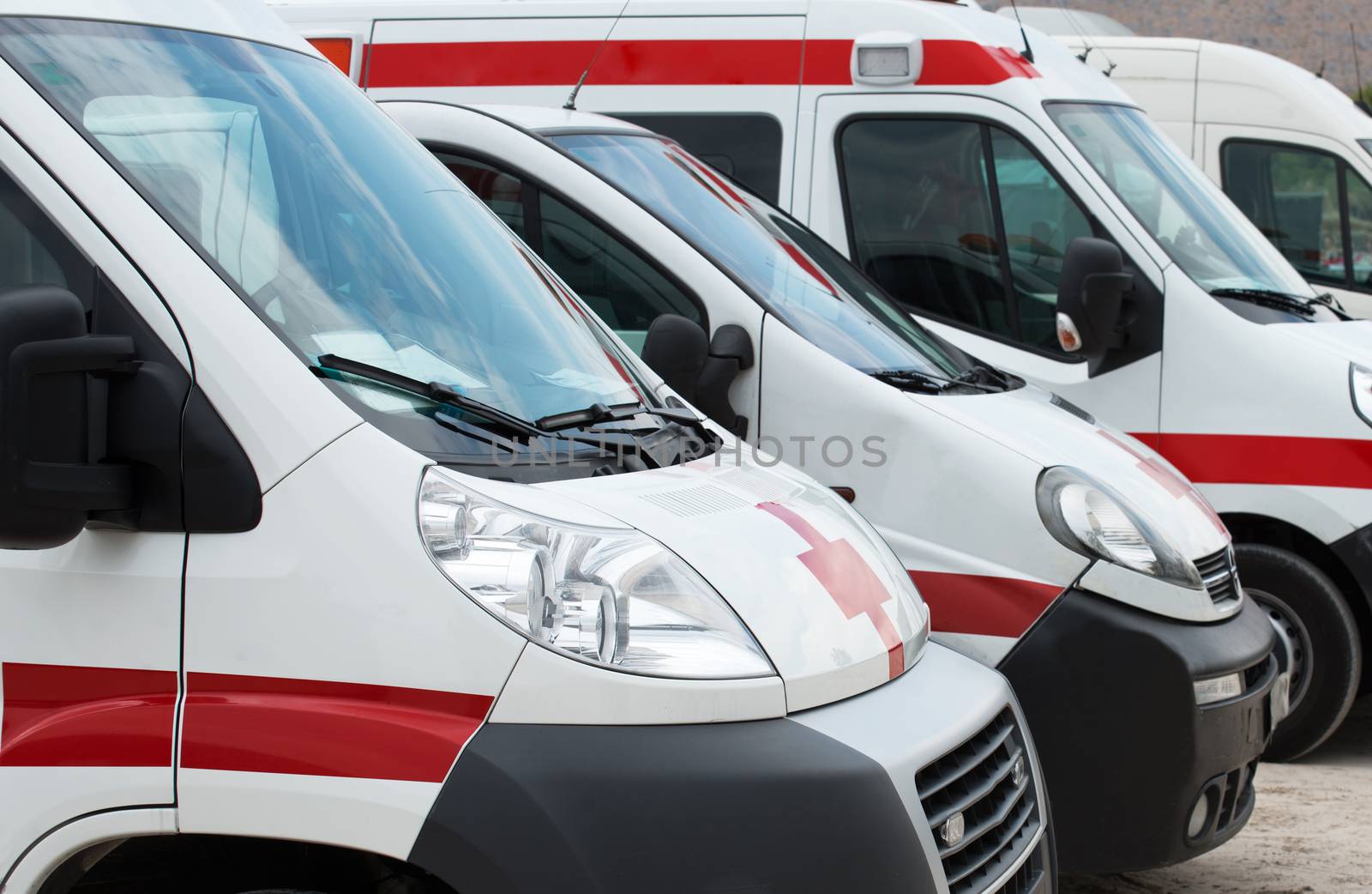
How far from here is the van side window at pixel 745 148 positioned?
6.23 m

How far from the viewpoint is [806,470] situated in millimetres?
3990

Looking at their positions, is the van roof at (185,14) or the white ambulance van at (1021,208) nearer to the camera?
the van roof at (185,14)

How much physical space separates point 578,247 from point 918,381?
1.00 metres

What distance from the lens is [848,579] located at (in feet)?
8.58

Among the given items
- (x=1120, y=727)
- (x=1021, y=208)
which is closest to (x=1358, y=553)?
(x=1021, y=208)

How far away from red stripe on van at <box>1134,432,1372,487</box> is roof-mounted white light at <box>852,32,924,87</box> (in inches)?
63.8

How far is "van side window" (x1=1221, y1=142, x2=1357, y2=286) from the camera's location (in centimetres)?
858

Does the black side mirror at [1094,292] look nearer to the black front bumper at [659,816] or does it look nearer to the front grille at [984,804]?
the front grille at [984,804]

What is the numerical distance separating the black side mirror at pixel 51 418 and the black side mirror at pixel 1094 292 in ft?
12.6

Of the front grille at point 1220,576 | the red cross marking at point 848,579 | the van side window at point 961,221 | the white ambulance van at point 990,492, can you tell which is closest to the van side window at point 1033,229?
the van side window at point 961,221

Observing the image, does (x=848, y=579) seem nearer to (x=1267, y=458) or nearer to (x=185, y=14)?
(x=185, y=14)

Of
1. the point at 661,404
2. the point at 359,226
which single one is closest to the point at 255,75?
the point at 359,226

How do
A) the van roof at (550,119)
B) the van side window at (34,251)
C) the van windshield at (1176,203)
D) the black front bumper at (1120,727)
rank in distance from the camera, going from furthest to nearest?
the van windshield at (1176,203) < the van roof at (550,119) < the black front bumper at (1120,727) < the van side window at (34,251)

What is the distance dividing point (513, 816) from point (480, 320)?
0.96 m
